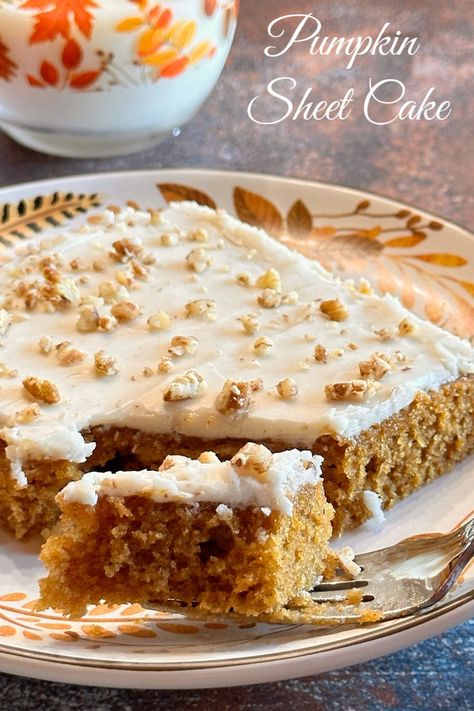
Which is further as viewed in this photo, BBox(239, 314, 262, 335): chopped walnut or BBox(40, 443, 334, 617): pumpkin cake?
BBox(239, 314, 262, 335): chopped walnut

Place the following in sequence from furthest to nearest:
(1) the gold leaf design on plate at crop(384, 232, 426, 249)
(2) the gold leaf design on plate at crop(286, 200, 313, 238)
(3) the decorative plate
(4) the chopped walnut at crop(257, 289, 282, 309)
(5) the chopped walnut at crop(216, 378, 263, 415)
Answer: (2) the gold leaf design on plate at crop(286, 200, 313, 238), (1) the gold leaf design on plate at crop(384, 232, 426, 249), (4) the chopped walnut at crop(257, 289, 282, 309), (5) the chopped walnut at crop(216, 378, 263, 415), (3) the decorative plate

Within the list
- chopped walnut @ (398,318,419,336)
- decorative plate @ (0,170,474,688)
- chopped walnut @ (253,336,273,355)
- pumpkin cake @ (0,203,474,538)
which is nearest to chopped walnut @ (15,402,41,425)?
pumpkin cake @ (0,203,474,538)

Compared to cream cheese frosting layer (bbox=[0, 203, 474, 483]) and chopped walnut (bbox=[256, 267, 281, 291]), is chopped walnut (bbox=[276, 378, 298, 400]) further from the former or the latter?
chopped walnut (bbox=[256, 267, 281, 291])

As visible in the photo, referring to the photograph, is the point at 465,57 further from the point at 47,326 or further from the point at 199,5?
the point at 47,326

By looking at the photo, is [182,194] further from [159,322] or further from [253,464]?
[253,464]

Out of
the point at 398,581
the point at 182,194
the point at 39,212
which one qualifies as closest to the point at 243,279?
the point at 182,194

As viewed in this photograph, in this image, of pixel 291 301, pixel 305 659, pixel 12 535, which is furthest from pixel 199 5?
pixel 305 659

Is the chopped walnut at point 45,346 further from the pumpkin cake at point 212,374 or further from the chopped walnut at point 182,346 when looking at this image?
the chopped walnut at point 182,346
